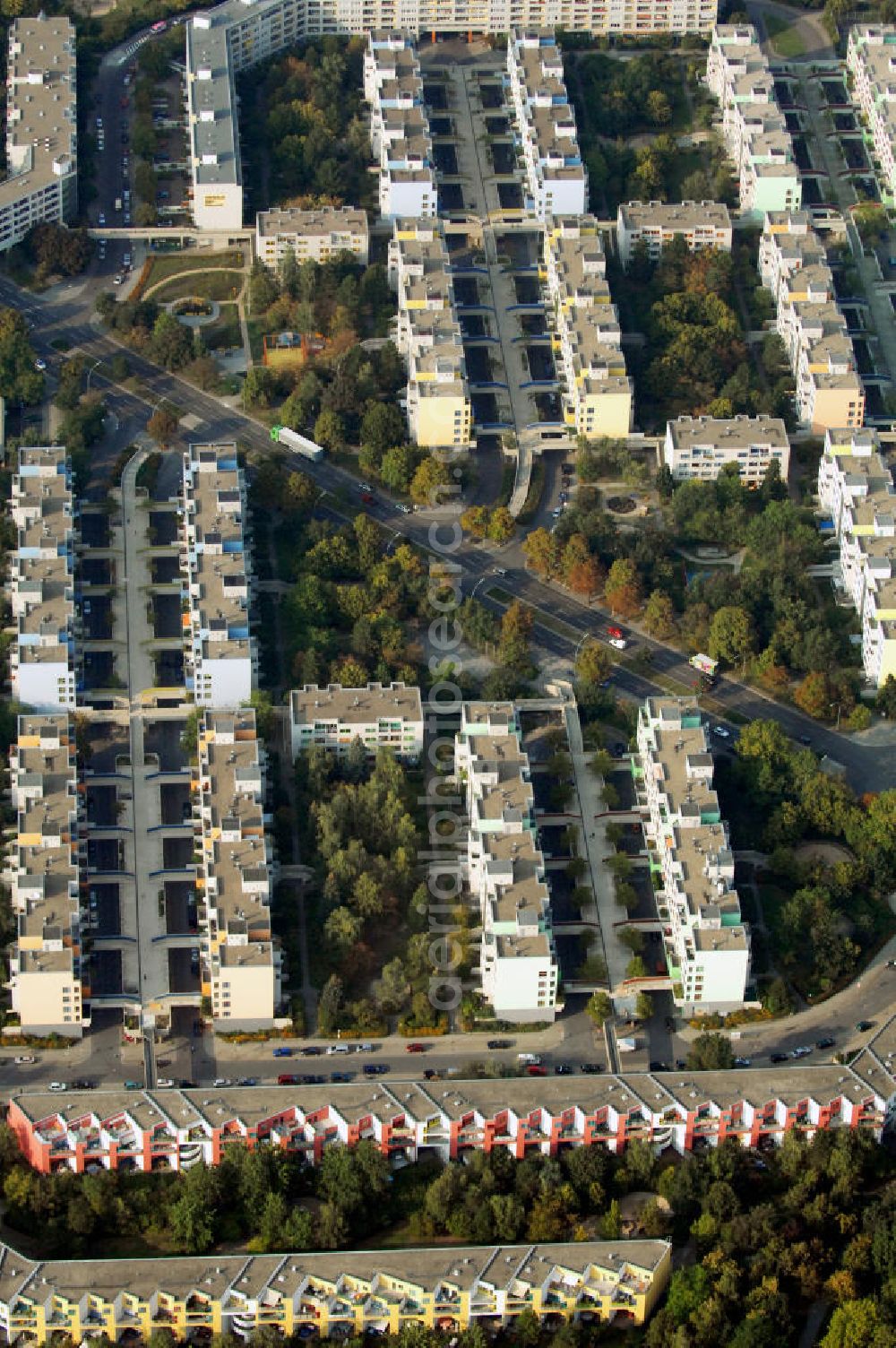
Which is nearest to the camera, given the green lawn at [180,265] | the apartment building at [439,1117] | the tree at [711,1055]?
the apartment building at [439,1117]

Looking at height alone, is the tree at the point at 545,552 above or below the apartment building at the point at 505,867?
above

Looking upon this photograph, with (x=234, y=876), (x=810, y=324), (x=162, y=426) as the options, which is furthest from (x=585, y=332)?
(x=234, y=876)

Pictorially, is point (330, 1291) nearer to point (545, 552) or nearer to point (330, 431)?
point (545, 552)

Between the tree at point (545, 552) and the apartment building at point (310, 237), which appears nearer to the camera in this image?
the tree at point (545, 552)

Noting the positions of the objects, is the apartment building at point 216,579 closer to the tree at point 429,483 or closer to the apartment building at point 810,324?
the tree at point 429,483

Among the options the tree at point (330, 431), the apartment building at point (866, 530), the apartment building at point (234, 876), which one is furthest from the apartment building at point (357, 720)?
the apartment building at point (866, 530)

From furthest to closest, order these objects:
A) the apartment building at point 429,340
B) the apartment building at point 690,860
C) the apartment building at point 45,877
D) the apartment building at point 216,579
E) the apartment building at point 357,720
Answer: the apartment building at point 429,340, the apartment building at point 216,579, the apartment building at point 357,720, the apartment building at point 690,860, the apartment building at point 45,877
